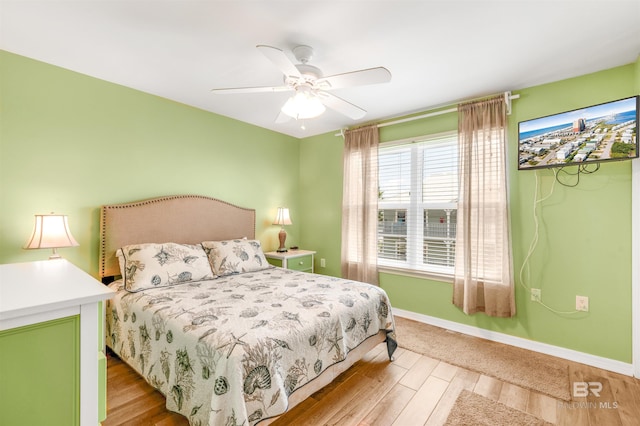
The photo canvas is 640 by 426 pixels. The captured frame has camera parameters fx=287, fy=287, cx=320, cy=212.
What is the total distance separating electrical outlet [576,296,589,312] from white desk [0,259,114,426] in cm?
333

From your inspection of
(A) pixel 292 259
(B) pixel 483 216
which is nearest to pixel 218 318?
(A) pixel 292 259

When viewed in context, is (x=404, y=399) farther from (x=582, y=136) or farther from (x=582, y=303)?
(x=582, y=136)

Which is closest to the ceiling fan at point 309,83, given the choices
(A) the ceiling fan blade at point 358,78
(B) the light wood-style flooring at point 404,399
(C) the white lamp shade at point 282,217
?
(A) the ceiling fan blade at point 358,78

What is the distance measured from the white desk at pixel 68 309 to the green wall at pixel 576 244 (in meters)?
3.08

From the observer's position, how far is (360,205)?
3.71m

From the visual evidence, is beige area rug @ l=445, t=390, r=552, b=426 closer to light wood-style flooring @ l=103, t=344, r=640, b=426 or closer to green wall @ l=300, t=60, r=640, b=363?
light wood-style flooring @ l=103, t=344, r=640, b=426

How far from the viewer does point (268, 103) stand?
3.14 meters

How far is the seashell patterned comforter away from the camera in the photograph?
53.9 inches

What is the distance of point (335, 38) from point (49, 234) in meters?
2.48

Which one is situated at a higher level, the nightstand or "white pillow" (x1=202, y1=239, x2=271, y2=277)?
"white pillow" (x1=202, y1=239, x2=271, y2=277)

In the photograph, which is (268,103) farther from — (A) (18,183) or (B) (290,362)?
(B) (290,362)

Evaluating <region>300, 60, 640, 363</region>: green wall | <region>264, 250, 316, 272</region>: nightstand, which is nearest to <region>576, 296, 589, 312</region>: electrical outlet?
<region>300, 60, 640, 363</region>: green wall

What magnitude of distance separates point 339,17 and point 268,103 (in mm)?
1545

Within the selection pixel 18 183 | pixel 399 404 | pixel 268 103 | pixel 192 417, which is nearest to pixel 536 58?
pixel 268 103
